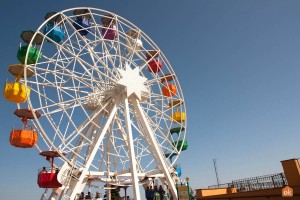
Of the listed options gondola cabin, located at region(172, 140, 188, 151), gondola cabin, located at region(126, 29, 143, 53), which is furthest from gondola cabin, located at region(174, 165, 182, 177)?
gondola cabin, located at region(126, 29, 143, 53)

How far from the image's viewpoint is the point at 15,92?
13.2 m

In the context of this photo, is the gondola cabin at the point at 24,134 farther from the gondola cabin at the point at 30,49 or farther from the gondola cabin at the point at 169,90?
the gondola cabin at the point at 169,90

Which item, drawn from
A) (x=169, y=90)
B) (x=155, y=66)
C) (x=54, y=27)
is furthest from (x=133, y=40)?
(x=54, y=27)

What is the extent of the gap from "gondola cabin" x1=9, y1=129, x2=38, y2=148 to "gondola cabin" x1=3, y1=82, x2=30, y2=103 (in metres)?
1.60

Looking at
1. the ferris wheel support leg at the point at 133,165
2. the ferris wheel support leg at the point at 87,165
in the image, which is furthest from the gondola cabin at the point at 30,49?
the ferris wheel support leg at the point at 133,165

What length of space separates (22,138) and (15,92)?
2.34 metres

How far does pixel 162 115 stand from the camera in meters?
18.8

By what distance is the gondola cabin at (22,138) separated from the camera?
1263 centimetres

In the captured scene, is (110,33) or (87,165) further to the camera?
(110,33)

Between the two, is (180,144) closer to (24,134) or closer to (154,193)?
(154,193)

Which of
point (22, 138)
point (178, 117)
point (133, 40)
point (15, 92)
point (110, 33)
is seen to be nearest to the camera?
point (22, 138)

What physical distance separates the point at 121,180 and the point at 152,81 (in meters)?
6.97

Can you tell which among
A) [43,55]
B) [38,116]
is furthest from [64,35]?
[38,116]

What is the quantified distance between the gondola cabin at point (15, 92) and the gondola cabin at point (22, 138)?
5.26ft
